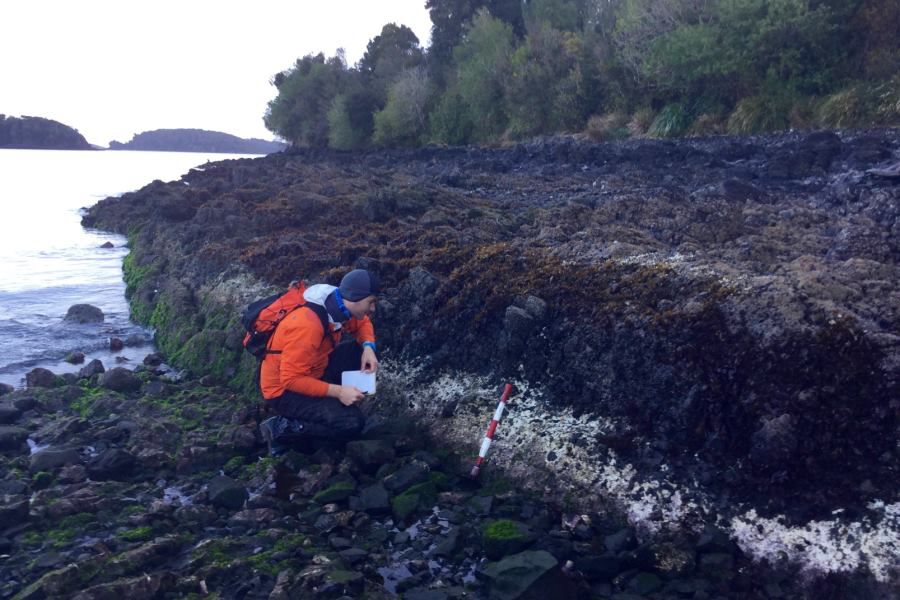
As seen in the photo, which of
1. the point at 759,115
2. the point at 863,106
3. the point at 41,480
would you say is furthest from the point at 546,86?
the point at 41,480

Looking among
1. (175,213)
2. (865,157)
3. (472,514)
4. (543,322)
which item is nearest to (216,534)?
(472,514)

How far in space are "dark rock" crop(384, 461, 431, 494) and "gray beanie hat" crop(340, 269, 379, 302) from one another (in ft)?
4.66

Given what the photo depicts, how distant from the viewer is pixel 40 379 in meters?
8.72

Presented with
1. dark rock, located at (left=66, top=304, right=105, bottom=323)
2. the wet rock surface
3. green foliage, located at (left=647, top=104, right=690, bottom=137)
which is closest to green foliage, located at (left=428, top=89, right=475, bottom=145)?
green foliage, located at (left=647, top=104, right=690, bottom=137)

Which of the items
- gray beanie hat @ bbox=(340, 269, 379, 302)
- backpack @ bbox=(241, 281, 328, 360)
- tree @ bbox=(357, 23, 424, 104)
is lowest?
backpack @ bbox=(241, 281, 328, 360)

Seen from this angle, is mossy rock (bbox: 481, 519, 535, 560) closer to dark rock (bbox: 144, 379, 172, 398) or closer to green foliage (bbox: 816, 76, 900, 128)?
dark rock (bbox: 144, 379, 172, 398)

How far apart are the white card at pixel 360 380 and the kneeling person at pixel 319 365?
0.17ft

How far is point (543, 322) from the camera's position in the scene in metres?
6.91

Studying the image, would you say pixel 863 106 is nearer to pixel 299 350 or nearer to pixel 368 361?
pixel 368 361

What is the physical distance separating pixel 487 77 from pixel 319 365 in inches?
1233

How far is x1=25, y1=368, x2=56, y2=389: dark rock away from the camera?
28.5 feet

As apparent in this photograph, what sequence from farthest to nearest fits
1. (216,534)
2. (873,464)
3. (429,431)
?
(429,431), (216,534), (873,464)

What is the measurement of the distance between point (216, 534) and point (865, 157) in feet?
36.9

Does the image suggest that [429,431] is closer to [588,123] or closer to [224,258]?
[224,258]
